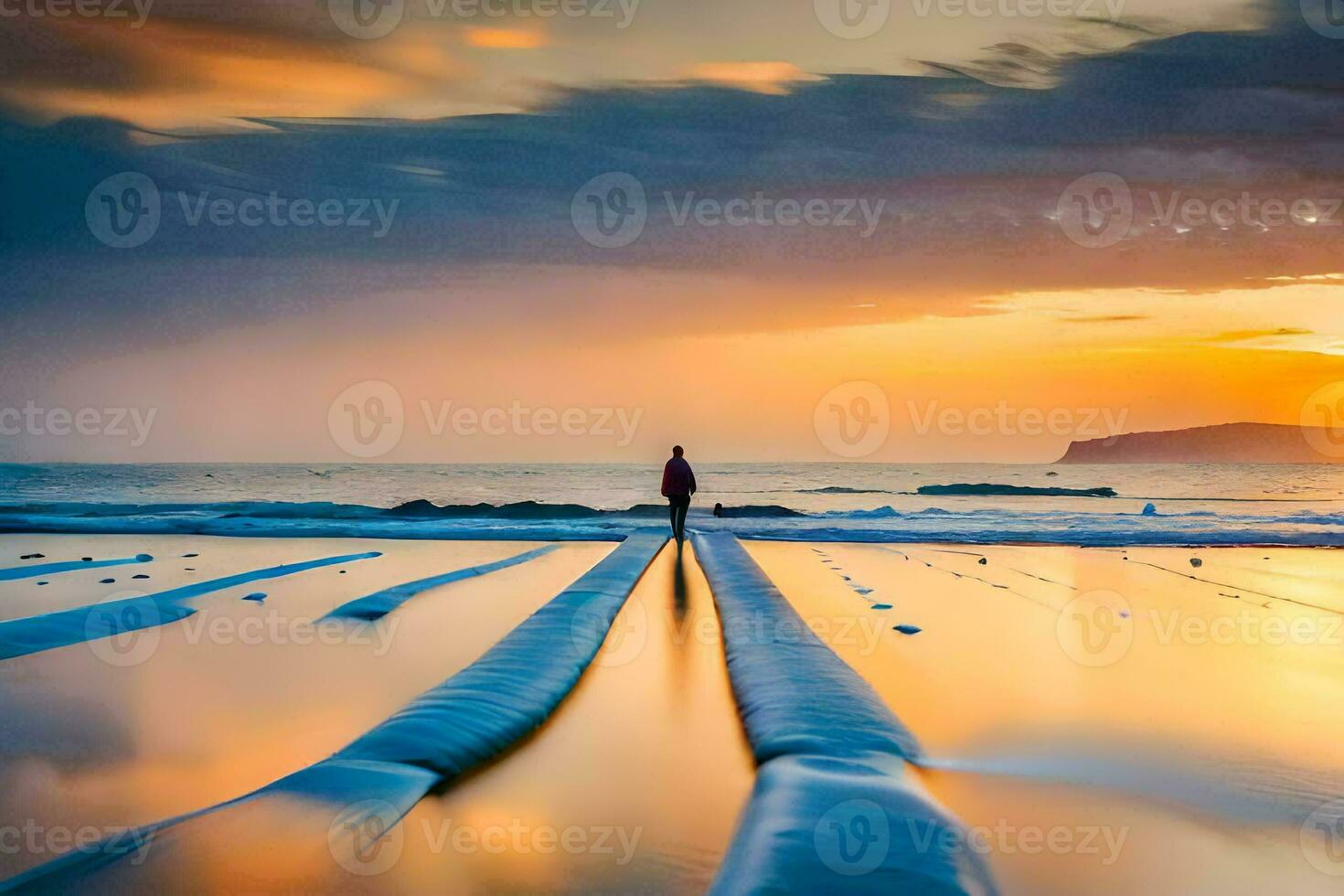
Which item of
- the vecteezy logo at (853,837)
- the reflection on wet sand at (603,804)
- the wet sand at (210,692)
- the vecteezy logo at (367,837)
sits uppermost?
the vecteezy logo at (853,837)

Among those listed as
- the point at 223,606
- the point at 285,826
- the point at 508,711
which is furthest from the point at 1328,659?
the point at 223,606

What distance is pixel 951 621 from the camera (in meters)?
8.88

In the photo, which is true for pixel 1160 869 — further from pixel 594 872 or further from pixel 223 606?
pixel 223 606

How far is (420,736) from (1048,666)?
4489mm

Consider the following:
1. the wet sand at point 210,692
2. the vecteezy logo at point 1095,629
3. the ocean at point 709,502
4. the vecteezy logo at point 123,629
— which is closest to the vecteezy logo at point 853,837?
the wet sand at point 210,692

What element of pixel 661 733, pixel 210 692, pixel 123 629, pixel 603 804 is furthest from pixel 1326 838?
pixel 123 629

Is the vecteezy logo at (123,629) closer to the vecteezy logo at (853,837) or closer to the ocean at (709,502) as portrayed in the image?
the vecteezy logo at (853,837)

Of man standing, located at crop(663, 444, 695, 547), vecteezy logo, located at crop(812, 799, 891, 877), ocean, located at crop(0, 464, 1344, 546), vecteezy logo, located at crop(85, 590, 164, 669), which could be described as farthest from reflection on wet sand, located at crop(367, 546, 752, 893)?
ocean, located at crop(0, 464, 1344, 546)

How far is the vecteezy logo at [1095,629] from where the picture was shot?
7355 millimetres

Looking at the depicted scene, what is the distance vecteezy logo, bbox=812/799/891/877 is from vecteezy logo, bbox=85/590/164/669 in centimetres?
528

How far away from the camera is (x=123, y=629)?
8.04 m

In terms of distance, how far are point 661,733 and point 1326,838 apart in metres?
2.83

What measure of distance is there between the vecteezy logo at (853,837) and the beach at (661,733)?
0.31 metres

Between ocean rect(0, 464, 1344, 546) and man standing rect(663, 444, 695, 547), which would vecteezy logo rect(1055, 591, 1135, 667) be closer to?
man standing rect(663, 444, 695, 547)
